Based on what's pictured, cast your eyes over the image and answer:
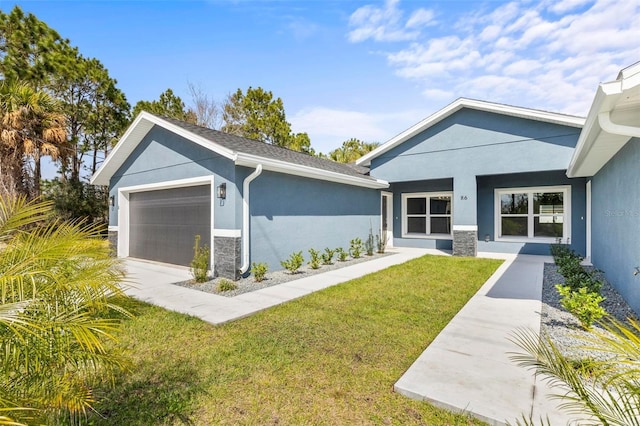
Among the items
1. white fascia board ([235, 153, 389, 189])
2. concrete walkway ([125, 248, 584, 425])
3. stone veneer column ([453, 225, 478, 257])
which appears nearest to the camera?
concrete walkway ([125, 248, 584, 425])

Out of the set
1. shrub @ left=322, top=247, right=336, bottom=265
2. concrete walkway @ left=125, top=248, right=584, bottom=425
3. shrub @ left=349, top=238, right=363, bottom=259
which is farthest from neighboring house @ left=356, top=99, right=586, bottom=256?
shrub @ left=322, top=247, right=336, bottom=265

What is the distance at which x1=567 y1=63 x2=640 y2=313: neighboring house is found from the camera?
3.59 metres

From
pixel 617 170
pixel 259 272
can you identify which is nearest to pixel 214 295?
pixel 259 272

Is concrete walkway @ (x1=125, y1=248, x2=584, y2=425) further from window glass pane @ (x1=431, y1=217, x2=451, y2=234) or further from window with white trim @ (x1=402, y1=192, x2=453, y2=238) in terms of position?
window with white trim @ (x1=402, y1=192, x2=453, y2=238)

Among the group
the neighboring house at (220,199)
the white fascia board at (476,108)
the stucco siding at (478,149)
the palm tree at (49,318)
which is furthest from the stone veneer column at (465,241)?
the palm tree at (49,318)

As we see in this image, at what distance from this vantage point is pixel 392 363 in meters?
3.83

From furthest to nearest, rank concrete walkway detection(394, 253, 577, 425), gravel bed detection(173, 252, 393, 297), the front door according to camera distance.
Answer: the front door
gravel bed detection(173, 252, 393, 297)
concrete walkway detection(394, 253, 577, 425)

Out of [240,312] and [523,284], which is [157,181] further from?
[523,284]

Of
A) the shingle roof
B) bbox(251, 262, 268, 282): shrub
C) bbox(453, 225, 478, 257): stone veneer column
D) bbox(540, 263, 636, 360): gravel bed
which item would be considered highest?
the shingle roof

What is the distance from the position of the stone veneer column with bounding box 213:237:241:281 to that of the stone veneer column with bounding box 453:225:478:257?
843cm

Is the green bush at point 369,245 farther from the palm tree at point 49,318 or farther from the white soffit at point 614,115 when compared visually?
the palm tree at point 49,318

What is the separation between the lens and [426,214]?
1480 cm

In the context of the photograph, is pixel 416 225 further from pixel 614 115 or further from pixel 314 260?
pixel 614 115

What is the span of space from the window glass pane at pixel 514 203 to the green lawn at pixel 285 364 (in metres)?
8.26
